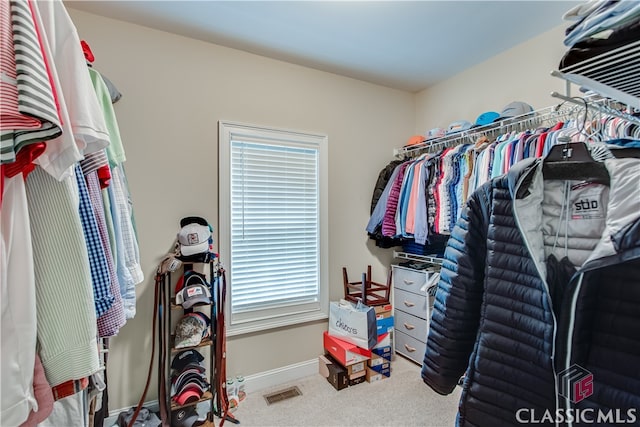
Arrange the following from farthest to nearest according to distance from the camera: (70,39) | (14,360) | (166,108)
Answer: (166,108), (70,39), (14,360)

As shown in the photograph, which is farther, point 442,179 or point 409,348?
point 409,348

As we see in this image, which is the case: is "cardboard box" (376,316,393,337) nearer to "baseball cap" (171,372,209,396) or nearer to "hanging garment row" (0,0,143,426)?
"baseball cap" (171,372,209,396)

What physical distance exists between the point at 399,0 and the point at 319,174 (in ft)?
4.51

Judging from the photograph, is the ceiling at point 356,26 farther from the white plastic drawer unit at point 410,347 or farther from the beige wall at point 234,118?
the white plastic drawer unit at point 410,347

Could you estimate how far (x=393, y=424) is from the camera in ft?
6.33

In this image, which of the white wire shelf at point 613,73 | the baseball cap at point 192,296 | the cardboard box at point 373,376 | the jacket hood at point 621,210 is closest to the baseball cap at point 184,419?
the baseball cap at point 192,296

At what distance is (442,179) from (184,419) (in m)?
2.40

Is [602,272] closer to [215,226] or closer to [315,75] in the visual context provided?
[215,226]

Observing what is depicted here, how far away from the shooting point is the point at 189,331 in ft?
6.27

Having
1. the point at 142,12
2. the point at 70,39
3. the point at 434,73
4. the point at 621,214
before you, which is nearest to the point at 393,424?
the point at 621,214

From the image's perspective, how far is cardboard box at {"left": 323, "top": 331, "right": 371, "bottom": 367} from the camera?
236 centimetres

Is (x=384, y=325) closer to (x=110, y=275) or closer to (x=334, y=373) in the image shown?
(x=334, y=373)

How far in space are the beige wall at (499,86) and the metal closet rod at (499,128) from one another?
0.20m

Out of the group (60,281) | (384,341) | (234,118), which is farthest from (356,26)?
(384,341)
